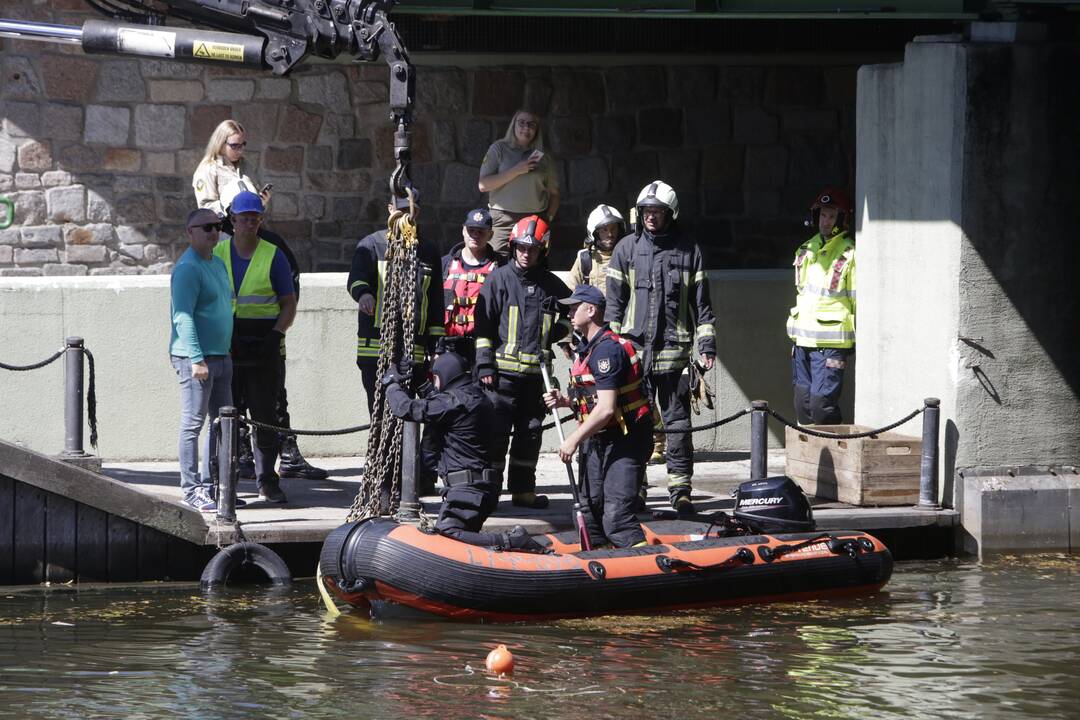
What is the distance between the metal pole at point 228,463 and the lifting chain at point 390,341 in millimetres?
819

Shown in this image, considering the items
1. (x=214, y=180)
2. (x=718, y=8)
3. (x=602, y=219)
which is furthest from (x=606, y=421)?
(x=214, y=180)

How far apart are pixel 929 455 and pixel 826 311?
152cm

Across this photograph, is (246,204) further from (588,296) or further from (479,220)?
(588,296)

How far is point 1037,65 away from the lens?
39.8ft

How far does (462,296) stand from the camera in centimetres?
1204

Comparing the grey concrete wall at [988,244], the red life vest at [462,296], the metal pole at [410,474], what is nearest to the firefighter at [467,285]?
the red life vest at [462,296]

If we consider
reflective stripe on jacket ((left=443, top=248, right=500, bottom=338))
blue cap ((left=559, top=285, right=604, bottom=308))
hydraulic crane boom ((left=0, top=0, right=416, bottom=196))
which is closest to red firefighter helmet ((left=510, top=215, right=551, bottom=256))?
reflective stripe on jacket ((left=443, top=248, right=500, bottom=338))

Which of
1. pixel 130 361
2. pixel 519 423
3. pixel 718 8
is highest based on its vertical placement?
pixel 718 8

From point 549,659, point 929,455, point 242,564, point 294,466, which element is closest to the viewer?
point 549,659

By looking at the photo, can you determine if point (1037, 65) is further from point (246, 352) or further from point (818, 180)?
point (246, 352)

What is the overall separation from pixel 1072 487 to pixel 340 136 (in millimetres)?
6804

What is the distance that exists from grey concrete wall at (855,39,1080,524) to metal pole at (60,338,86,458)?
5613mm

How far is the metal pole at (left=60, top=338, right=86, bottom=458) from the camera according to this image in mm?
11648

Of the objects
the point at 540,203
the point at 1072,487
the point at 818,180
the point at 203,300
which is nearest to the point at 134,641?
the point at 203,300
